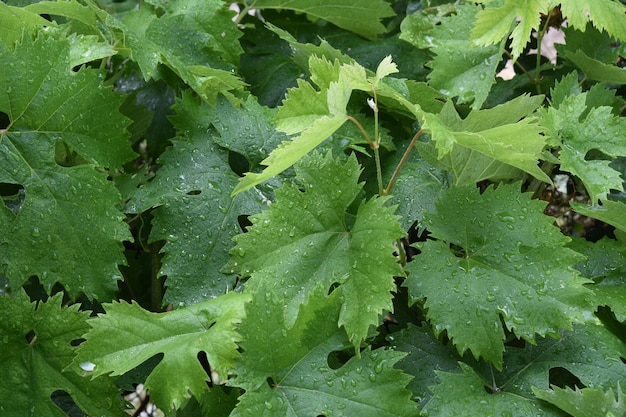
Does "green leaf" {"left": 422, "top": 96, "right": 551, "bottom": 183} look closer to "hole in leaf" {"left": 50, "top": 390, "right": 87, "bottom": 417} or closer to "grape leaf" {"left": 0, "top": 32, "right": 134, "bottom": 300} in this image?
"grape leaf" {"left": 0, "top": 32, "right": 134, "bottom": 300}

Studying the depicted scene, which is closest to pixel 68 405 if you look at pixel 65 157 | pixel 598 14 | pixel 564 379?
pixel 65 157

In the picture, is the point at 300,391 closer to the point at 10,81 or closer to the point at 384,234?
the point at 384,234

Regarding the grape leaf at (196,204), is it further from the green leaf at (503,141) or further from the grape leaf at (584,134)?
the grape leaf at (584,134)

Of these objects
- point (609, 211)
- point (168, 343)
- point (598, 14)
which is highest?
point (598, 14)

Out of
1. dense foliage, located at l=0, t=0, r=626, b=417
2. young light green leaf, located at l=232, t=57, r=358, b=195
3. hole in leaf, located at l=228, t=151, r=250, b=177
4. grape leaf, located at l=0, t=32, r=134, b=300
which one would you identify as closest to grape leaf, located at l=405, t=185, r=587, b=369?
dense foliage, located at l=0, t=0, r=626, b=417

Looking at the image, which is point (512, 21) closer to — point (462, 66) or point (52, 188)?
point (462, 66)

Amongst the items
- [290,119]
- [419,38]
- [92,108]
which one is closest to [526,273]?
[290,119]
